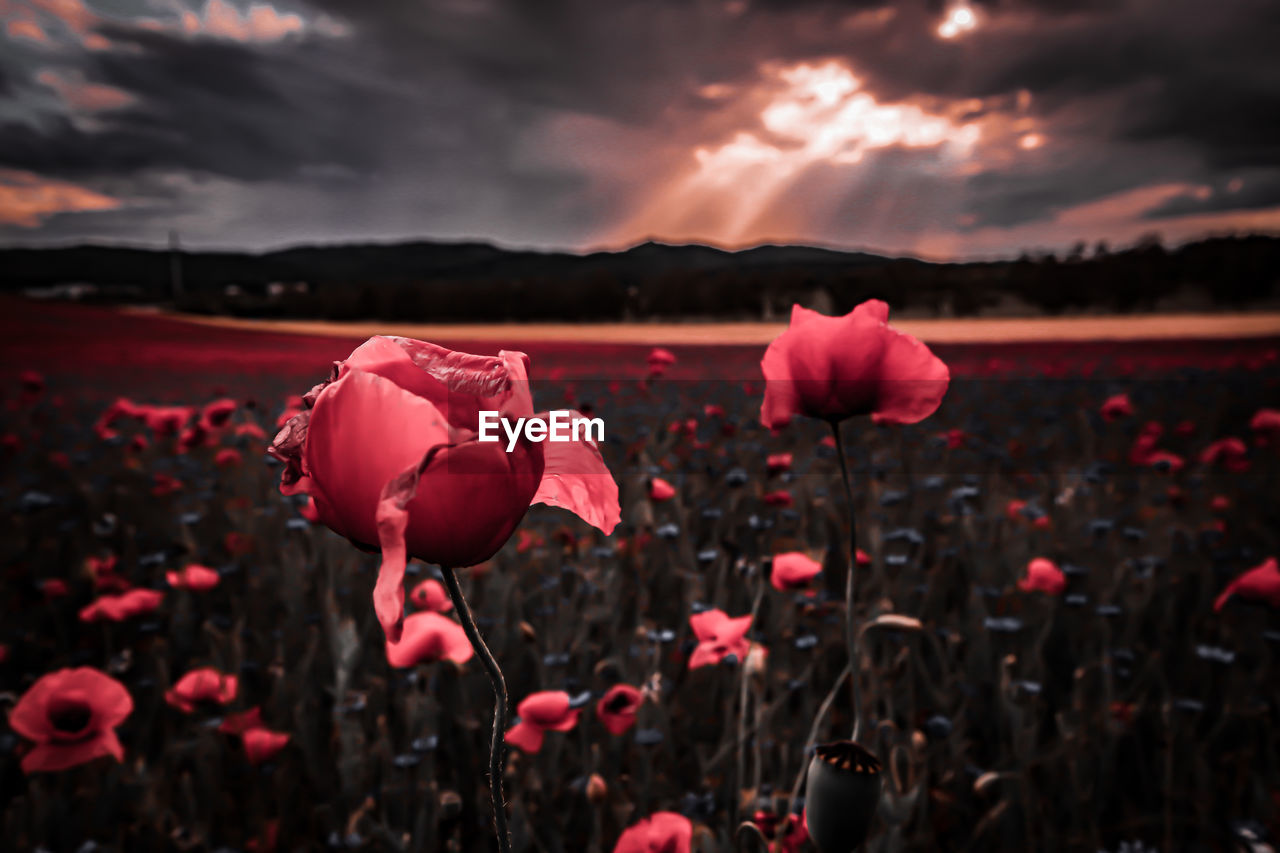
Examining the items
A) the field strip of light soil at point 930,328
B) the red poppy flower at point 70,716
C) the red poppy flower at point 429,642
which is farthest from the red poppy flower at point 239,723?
the field strip of light soil at point 930,328

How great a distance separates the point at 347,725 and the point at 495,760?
98 centimetres

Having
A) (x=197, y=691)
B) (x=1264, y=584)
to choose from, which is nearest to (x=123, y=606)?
(x=197, y=691)

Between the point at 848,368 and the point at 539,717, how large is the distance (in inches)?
24.1

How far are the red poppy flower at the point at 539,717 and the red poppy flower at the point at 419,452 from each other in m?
0.65

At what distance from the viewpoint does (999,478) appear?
2.44 metres

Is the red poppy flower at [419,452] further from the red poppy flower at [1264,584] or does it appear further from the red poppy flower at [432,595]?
the red poppy flower at [1264,584]

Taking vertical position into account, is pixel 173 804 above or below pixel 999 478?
below

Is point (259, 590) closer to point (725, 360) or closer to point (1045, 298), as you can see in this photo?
point (725, 360)

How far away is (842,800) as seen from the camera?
399 mm

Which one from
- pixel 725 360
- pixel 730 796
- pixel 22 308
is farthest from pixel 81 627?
pixel 22 308

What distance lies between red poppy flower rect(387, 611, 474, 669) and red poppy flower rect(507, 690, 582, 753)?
11 cm

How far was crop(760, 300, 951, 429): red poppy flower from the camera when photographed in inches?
20.4

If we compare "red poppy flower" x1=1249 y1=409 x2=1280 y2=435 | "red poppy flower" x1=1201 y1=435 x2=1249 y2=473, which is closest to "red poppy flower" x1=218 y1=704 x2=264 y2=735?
"red poppy flower" x1=1201 y1=435 x2=1249 y2=473

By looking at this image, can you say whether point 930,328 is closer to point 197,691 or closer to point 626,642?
point 626,642
